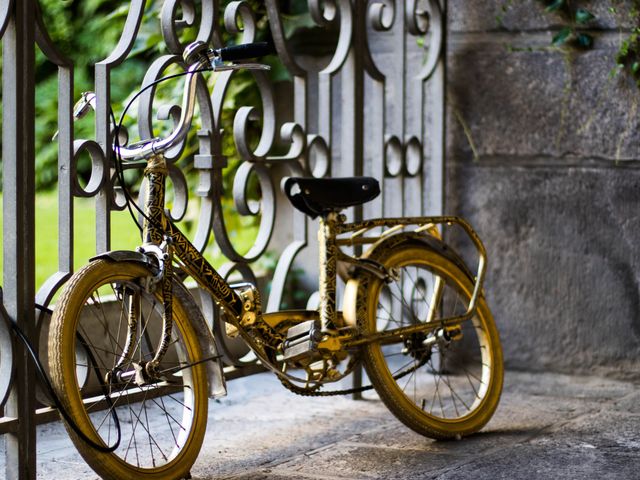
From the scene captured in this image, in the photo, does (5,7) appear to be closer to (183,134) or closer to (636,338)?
(183,134)

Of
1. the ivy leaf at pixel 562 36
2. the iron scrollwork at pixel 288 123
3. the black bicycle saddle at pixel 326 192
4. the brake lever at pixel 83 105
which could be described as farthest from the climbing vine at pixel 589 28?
the brake lever at pixel 83 105

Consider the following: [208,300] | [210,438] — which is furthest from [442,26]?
[210,438]

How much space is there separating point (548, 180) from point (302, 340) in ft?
5.71

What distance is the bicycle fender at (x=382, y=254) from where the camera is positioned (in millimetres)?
3584

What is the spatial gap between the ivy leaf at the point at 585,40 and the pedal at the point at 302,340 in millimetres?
1915

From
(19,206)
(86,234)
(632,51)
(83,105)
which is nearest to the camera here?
(19,206)

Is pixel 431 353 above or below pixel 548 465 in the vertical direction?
above

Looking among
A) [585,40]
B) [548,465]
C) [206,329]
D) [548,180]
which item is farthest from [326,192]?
[585,40]

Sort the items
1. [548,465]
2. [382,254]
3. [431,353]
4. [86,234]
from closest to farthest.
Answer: [548,465] → [382,254] → [431,353] → [86,234]

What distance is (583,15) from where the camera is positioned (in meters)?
4.57

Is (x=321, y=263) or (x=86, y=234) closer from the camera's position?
(x=321, y=263)

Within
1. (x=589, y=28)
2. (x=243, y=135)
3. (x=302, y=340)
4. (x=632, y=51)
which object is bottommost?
(x=302, y=340)

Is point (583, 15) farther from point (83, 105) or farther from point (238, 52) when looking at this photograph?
point (83, 105)

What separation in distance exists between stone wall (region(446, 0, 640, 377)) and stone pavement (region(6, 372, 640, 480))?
0.85 feet
